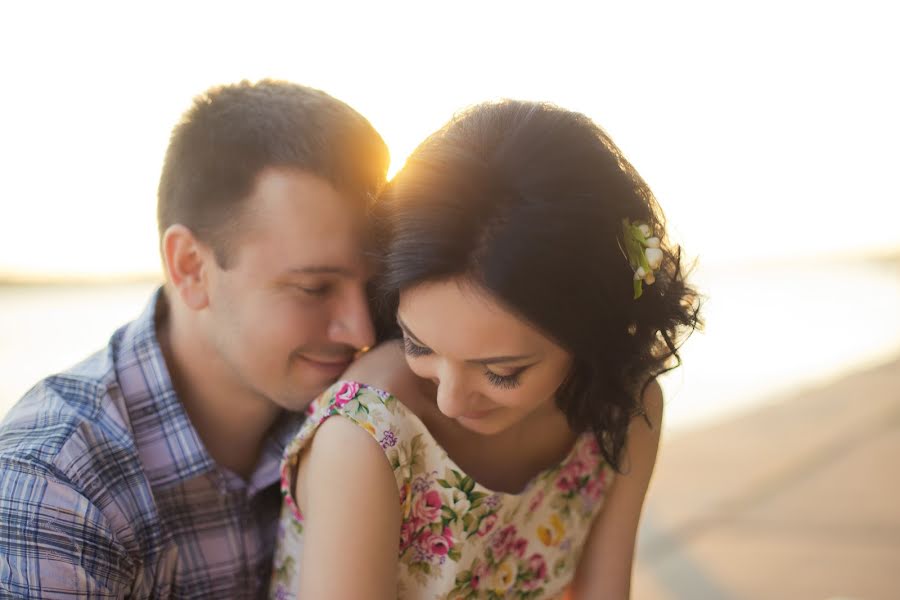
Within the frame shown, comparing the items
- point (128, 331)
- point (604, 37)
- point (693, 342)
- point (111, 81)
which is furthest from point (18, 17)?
point (128, 331)

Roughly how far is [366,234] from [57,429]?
0.60 metres

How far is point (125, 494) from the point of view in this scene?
1.67 m

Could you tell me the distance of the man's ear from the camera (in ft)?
6.29

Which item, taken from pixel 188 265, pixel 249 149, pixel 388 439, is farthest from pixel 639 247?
pixel 188 265

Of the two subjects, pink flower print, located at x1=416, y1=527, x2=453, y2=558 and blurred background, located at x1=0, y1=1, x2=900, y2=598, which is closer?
pink flower print, located at x1=416, y1=527, x2=453, y2=558

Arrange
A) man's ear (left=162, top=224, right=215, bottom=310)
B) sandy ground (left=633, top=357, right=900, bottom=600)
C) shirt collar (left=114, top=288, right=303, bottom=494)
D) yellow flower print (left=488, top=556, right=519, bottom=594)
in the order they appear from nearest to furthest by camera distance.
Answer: yellow flower print (left=488, top=556, right=519, bottom=594)
shirt collar (left=114, top=288, right=303, bottom=494)
man's ear (left=162, top=224, right=215, bottom=310)
sandy ground (left=633, top=357, right=900, bottom=600)

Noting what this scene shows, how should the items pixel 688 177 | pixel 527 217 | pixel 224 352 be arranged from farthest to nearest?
pixel 688 177 < pixel 224 352 < pixel 527 217

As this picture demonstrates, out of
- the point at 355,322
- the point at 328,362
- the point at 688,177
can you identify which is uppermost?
the point at 355,322

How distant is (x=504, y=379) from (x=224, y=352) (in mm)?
684

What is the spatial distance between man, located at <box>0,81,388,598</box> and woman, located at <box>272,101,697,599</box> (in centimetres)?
19

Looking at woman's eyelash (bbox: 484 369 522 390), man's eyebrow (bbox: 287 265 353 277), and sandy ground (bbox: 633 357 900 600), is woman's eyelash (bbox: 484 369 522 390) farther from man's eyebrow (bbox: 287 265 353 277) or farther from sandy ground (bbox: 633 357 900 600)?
sandy ground (bbox: 633 357 900 600)

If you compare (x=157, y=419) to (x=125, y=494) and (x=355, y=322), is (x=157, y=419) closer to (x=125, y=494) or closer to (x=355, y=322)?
(x=125, y=494)

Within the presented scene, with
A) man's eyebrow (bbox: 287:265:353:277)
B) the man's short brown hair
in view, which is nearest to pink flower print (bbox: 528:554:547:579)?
man's eyebrow (bbox: 287:265:353:277)

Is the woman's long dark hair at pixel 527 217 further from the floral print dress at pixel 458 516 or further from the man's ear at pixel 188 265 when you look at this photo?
the man's ear at pixel 188 265
